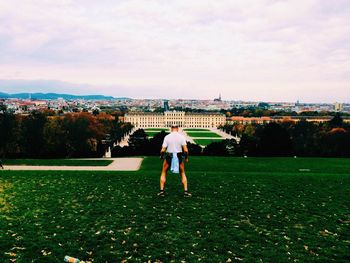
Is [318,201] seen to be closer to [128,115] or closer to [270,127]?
[270,127]

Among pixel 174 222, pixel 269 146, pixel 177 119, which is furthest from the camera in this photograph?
pixel 177 119

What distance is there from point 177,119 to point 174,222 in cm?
15633

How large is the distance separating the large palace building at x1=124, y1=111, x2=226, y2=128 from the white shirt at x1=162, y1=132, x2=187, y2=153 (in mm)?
149311

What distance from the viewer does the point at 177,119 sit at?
165 metres

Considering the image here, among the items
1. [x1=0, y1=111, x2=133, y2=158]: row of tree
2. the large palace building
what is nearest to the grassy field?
[x1=0, y1=111, x2=133, y2=158]: row of tree

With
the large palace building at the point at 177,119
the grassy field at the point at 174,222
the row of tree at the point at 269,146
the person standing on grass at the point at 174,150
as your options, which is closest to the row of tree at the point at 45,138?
the row of tree at the point at 269,146

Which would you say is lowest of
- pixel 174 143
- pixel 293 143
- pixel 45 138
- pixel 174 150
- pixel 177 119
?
pixel 293 143

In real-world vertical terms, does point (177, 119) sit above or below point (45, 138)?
below

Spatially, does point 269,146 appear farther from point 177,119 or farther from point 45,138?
point 177,119

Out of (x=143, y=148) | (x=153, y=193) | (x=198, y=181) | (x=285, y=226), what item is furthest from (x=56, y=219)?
(x=143, y=148)

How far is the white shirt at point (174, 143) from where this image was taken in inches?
447

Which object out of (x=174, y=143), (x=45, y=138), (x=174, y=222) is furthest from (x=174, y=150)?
(x=45, y=138)

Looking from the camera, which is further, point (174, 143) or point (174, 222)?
point (174, 143)

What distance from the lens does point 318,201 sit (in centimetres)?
1137
